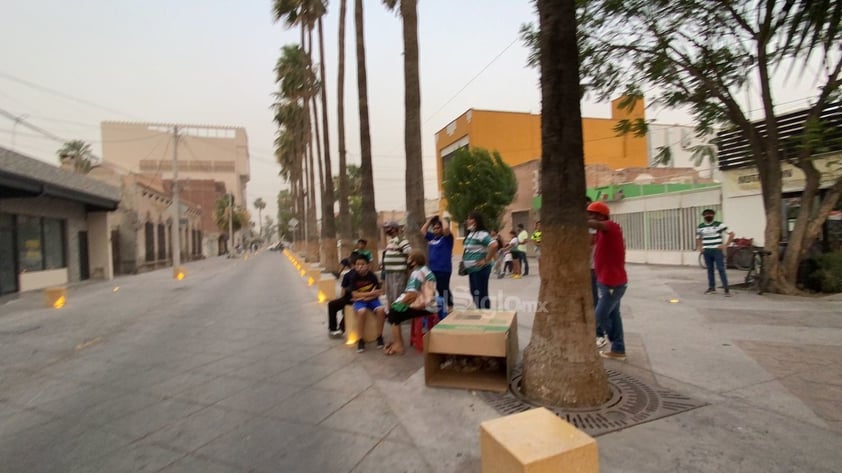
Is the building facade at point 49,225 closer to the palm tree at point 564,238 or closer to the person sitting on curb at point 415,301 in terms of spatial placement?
the person sitting on curb at point 415,301

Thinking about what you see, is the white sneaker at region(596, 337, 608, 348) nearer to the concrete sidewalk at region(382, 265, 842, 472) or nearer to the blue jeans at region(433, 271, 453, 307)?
the concrete sidewalk at region(382, 265, 842, 472)

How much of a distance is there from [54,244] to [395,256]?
1906 centimetres

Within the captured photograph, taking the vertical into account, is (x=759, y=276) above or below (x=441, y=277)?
below

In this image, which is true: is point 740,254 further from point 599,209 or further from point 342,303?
point 342,303

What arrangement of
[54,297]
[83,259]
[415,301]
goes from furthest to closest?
1. [83,259]
2. [54,297]
3. [415,301]

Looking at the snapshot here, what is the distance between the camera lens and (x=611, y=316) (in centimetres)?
492

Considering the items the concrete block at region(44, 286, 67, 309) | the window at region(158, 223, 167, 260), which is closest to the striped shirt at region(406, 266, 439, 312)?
the concrete block at region(44, 286, 67, 309)

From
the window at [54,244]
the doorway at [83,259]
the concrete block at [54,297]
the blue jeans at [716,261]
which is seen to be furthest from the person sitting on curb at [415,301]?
the doorway at [83,259]

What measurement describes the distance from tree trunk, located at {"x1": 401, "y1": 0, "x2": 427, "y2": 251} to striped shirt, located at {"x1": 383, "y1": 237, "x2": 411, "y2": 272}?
0.31m

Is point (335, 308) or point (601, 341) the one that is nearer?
point (601, 341)

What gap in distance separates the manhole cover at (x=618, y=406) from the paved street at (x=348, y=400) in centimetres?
11

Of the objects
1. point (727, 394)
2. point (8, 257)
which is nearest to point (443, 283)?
point (727, 394)

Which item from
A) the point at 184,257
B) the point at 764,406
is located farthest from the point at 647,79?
the point at 184,257

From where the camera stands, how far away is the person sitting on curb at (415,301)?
5.33 metres
